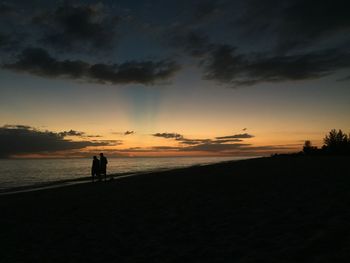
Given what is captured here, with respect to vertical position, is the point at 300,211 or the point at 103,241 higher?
the point at 300,211

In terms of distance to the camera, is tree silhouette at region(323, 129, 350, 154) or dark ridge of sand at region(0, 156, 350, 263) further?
tree silhouette at region(323, 129, 350, 154)

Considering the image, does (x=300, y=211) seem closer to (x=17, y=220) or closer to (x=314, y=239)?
(x=314, y=239)

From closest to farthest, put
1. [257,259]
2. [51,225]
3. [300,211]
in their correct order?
[257,259] → [300,211] → [51,225]

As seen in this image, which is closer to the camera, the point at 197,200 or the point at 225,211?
the point at 225,211

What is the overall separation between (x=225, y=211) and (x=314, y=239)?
473cm

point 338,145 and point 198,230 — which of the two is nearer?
Answer: point 198,230

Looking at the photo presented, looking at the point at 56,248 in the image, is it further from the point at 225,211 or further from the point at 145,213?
the point at 225,211

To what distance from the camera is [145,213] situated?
43.0ft

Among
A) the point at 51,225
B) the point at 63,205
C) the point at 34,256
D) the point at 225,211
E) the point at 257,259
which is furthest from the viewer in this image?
the point at 63,205

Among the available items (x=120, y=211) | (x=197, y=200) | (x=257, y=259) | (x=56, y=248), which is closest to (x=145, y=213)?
(x=120, y=211)

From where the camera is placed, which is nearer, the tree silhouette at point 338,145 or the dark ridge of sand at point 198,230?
the dark ridge of sand at point 198,230

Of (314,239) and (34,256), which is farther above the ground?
(314,239)

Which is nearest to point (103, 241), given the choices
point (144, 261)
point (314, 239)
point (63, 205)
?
point (144, 261)

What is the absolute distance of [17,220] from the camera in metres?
14.1
